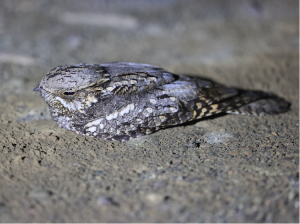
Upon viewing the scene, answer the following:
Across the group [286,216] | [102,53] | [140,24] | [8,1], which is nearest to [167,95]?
[286,216]

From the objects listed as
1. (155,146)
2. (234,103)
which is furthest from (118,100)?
(234,103)

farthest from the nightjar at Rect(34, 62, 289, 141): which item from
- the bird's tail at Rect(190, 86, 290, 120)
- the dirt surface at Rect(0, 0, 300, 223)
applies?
the dirt surface at Rect(0, 0, 300, 223)

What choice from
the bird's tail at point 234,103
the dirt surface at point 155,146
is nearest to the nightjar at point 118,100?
the bird's tail at point 234,103

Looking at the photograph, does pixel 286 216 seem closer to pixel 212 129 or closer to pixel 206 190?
pixel 206 190

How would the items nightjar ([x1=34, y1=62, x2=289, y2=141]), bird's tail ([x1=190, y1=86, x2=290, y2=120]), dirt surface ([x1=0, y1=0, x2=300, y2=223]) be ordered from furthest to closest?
1. bird's tail ([x1=190, y1=86, x2=290, y2=120])
2. nightjar ([x1=34, y1=62, x2=289, y2=141])
3. dirt surface ([x1=0, y1=0, x2=300, y2=223])

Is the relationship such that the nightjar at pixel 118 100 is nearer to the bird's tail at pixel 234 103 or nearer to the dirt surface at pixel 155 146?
the bird's tail at pixel 234 103

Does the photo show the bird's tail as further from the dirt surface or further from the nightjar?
A: the dirt surface

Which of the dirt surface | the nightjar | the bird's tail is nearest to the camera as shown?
the dirt surface
